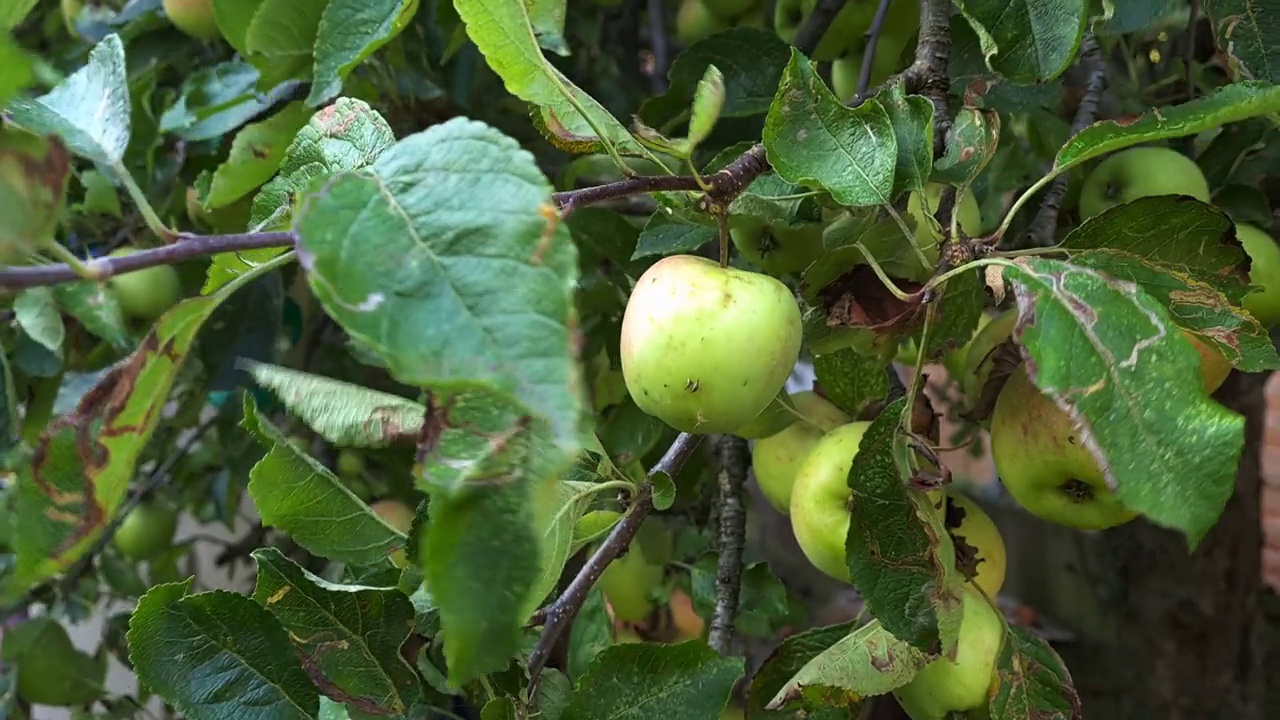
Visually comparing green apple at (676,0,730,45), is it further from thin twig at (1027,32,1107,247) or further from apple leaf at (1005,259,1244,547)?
apple leaf at (1005,259,1244,547)

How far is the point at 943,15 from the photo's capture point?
51cm

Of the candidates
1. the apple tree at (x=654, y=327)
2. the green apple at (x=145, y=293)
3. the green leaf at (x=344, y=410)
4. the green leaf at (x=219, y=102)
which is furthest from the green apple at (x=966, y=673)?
the green apple at (x=145, y=293)

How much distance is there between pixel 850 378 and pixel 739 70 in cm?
28

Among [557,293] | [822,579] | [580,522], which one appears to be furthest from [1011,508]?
[557,293]

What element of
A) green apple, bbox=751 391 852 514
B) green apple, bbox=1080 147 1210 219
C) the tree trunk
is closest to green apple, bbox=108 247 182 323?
green apple, bbox=751 391 852 514

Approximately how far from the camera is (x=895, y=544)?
1.49 feet

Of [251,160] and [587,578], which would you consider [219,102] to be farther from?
[587,578]

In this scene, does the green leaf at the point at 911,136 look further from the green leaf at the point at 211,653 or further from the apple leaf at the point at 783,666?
the green leaf at the point at 211,653

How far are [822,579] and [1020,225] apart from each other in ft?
4.44

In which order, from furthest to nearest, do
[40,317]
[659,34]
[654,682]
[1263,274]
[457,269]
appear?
[659,34], [40,317], [1263,274], [654,682], [457,269]

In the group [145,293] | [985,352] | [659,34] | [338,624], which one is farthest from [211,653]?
[659,34]

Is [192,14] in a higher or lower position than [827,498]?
higher

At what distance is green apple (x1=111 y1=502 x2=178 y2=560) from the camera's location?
1296 mm

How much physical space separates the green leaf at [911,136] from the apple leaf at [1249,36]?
0.21 m
